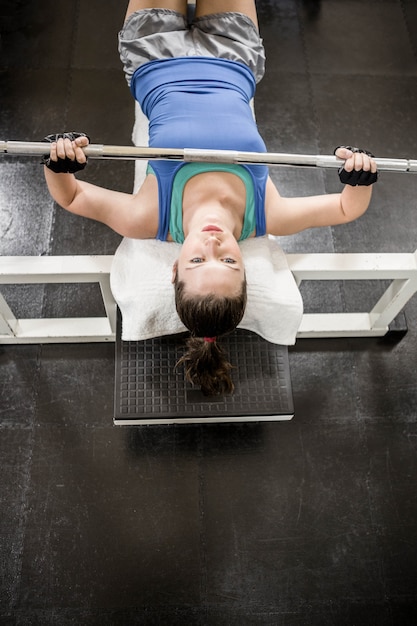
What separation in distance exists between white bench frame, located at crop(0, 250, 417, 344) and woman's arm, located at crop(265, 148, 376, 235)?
109 mm

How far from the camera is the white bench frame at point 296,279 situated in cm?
171

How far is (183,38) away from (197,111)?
0.38 meters

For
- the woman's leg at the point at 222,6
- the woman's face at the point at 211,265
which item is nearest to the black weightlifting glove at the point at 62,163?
the woman's face at the point at 211,265

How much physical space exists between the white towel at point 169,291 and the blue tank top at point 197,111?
73 mm

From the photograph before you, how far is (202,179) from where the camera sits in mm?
1690

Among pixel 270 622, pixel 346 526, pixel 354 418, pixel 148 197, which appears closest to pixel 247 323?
pixel 148 197

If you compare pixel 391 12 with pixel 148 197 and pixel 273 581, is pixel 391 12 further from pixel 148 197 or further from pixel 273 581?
pixel 273 581

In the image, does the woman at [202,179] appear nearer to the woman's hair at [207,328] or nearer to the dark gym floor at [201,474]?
the woman's hair at [207,328]

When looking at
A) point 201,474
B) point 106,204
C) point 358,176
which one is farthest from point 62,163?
point 201,474

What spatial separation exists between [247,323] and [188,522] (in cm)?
74

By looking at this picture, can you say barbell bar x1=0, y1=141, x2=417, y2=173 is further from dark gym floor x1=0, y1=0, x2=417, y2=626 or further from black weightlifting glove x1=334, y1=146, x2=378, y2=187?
dark gym floor x1=0, y1=0, x2=417, y2=626

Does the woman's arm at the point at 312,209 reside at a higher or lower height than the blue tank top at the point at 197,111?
lower

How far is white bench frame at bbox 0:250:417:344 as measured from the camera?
5.61 feet

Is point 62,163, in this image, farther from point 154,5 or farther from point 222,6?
point 222,6
